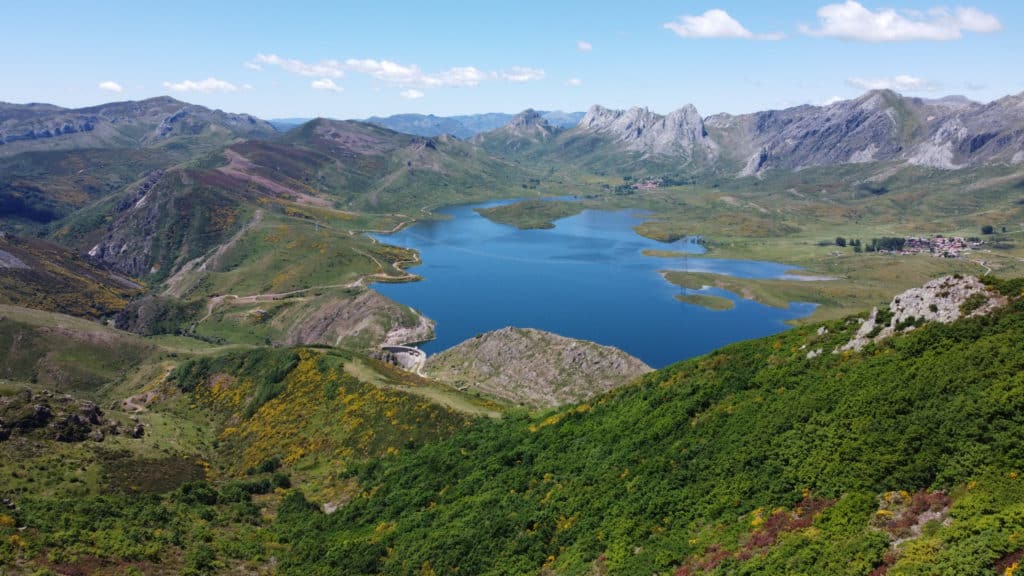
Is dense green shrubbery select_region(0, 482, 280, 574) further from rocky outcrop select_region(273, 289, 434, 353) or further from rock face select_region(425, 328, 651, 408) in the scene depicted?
rocky outcrop select_region(273, 289, 434, 353)

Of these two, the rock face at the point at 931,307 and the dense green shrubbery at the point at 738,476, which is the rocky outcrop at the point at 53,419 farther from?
the rock face at the point at 931,307

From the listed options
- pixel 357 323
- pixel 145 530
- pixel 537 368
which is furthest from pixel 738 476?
pixel 357 323

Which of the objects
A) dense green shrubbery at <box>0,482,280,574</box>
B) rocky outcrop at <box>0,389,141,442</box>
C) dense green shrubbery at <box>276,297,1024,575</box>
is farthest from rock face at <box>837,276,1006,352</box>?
rocky outcrop at <box>0,389,141,442</box>

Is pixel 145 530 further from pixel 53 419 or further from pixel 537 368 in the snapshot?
pixel 537 368

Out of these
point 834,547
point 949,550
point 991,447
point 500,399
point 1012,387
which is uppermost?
point 1012,387

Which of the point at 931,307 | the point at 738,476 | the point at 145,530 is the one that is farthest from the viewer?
the point at 145,530

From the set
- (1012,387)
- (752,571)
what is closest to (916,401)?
(1012,387)

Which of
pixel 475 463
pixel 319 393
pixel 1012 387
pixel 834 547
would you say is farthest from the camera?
pixel 319 393

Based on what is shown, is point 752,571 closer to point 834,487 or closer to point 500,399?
point 834,487
